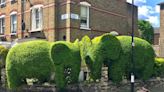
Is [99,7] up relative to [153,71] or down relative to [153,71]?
up

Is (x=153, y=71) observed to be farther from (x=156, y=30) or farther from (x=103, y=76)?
(x=156, y=30)

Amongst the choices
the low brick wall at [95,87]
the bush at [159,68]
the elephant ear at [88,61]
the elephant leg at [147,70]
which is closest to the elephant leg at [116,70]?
the low brick wall at [95,87]

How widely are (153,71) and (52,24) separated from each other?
11.7 m

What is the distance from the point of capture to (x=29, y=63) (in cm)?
2377

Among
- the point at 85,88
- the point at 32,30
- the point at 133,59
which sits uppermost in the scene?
the point at 32,30

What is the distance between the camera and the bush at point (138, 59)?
24.4 meters

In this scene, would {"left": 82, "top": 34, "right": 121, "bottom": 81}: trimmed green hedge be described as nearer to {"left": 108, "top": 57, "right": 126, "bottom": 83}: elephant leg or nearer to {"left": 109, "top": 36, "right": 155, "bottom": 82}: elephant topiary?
{"left": 108, "top": 57, "right": 126, "bottom": 83}: elephant leg

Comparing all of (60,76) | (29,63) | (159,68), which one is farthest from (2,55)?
(159,68)

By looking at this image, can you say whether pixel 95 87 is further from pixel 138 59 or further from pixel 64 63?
pixel 138 59

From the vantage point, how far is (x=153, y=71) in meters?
27.3

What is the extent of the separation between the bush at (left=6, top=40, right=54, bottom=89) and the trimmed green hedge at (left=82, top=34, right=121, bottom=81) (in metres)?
2.60

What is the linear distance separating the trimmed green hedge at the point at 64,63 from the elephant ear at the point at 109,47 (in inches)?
72.1

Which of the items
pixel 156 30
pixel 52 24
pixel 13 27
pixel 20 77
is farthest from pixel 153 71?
pixel 156 30

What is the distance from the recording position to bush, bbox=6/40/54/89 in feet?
77.5
